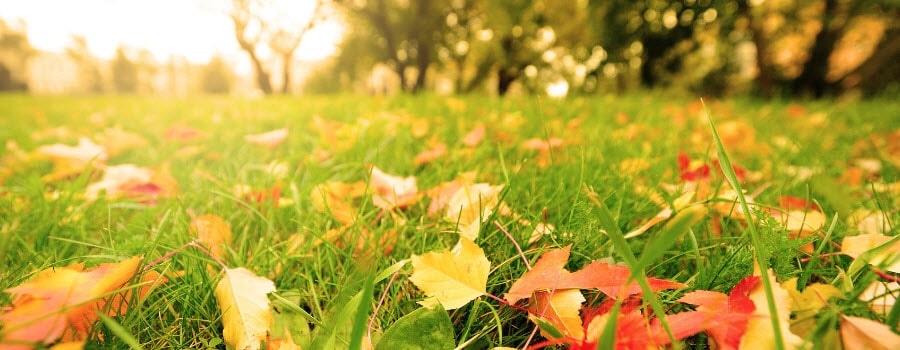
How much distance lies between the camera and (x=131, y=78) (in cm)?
3675

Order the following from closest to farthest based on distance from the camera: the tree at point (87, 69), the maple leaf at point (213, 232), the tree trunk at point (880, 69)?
the maple leaf at point (213, 232) → the tree trunk at point (880, 69) → the tree at point (87, 69)

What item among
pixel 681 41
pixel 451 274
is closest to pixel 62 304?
pixel 451 274

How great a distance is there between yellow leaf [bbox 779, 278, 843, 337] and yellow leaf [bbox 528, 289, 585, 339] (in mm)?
217

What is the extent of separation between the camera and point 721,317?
0.45 m

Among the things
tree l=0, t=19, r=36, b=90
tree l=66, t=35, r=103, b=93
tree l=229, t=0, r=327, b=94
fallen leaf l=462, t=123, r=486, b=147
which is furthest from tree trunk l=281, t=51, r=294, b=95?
tree l=66, t=35, r=103, b=93

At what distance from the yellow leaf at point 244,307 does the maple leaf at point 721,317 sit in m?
0.46

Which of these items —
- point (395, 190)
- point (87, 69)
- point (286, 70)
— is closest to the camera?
point (395, 190)

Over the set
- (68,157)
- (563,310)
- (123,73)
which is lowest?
(563,310)

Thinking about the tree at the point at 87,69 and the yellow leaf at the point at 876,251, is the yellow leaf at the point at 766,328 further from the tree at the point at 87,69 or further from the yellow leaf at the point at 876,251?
the tree at the point at 87,69

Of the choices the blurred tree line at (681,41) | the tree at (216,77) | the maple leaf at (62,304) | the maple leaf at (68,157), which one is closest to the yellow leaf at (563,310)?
the maple leaf at (62,304)

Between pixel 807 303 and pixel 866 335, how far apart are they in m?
0.07

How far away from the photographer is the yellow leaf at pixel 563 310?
1.63 ft

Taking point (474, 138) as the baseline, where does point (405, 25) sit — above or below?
above

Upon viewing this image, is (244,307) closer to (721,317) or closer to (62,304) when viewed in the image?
(62,304)
